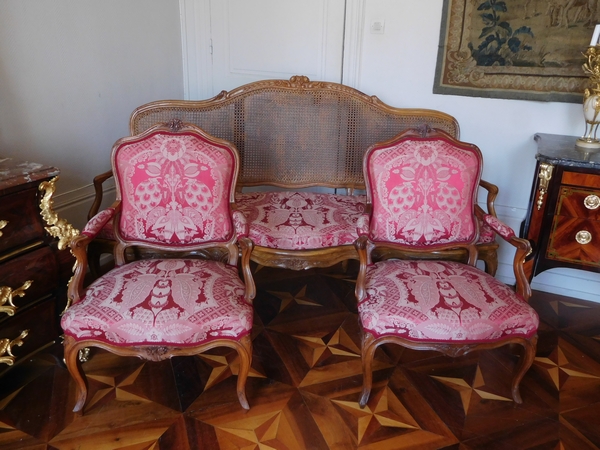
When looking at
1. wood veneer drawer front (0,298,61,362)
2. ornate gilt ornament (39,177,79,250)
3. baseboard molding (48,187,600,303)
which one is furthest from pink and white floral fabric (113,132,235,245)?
baseboard molding (48,187,600,303)

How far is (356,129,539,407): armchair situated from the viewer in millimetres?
1650

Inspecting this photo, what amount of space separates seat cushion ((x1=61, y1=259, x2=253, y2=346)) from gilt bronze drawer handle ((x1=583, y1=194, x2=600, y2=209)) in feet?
4.79

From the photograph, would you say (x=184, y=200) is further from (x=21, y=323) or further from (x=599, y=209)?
(x=599, y=209)

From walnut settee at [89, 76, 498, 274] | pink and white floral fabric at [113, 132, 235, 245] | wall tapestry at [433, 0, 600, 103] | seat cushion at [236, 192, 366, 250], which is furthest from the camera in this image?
walnut settee at [89, 76, 498, 274]

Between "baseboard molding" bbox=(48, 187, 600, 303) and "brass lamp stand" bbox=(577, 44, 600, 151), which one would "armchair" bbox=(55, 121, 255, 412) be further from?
"brass lamp stand" bbox=(577, 44, 600, 151)

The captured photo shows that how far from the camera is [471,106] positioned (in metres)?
2.58

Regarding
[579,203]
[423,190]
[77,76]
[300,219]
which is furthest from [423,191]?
[77,76]

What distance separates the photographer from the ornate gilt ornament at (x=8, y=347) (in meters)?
1.64

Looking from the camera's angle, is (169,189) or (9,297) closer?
(9,297)

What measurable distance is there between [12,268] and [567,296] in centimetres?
263

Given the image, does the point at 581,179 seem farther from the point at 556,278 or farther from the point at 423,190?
the point at 556,278

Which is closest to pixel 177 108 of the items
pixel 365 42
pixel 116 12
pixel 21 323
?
pixel 116 12

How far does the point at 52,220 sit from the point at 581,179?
2.06 m

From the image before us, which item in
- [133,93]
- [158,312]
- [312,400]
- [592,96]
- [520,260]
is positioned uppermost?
[592,96]
